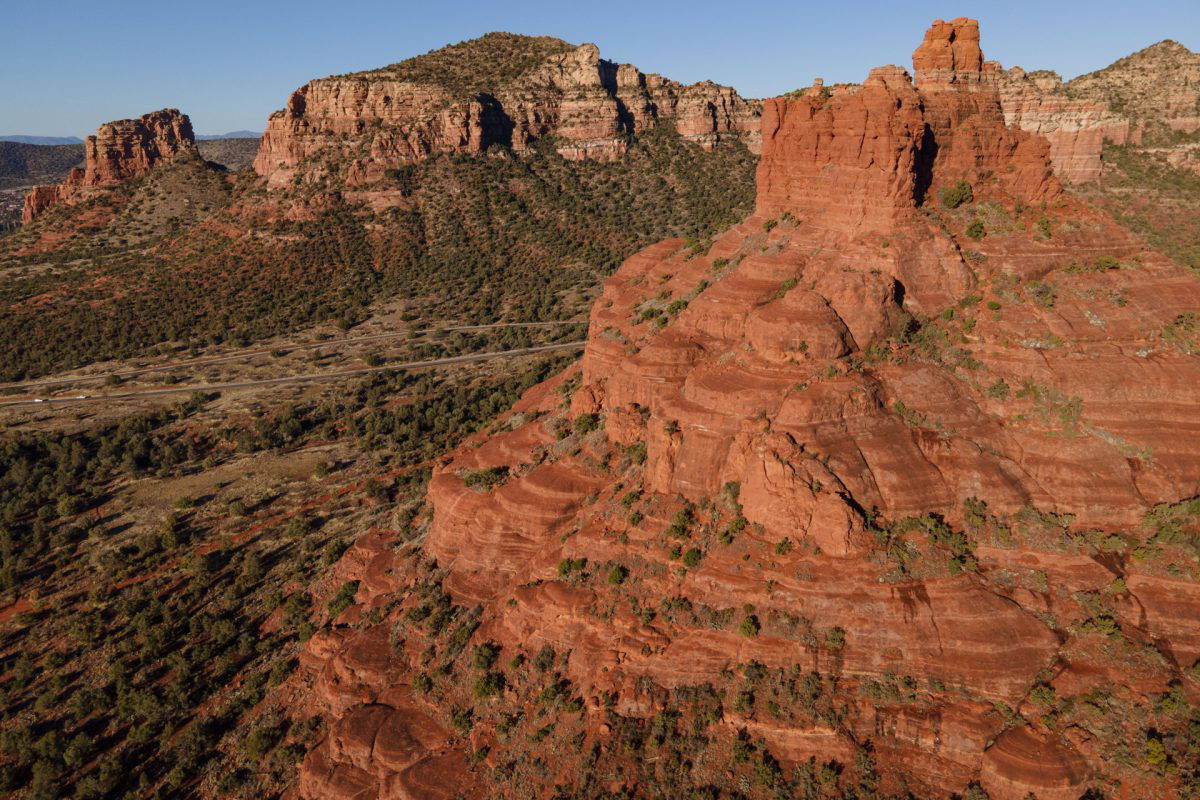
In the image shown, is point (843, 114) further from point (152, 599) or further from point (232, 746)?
point (152, 599)

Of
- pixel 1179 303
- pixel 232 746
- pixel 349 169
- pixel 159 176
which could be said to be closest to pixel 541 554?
pixel 232 746

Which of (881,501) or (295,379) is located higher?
(881,501)

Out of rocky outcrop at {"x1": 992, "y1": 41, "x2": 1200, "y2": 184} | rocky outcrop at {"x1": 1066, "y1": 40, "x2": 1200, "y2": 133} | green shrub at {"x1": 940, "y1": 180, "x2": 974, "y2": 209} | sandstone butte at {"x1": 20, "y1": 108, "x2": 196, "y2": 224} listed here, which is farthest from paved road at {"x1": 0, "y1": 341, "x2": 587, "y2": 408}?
rocky outcrop at {"x1": 1066, "y1": 40, "x2": 1200, "y2": 133}

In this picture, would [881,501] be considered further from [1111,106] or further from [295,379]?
[1111,106]

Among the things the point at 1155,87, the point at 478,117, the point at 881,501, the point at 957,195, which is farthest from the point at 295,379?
the point at 1155,87

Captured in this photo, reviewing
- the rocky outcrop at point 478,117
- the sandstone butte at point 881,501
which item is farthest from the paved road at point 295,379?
the sandstone butte at point 881,501

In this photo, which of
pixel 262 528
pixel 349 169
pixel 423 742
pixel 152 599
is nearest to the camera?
pixel 423 742

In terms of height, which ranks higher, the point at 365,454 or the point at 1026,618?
the point at 1026,618

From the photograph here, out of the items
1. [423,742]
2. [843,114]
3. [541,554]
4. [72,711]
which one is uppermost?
[843,114]
